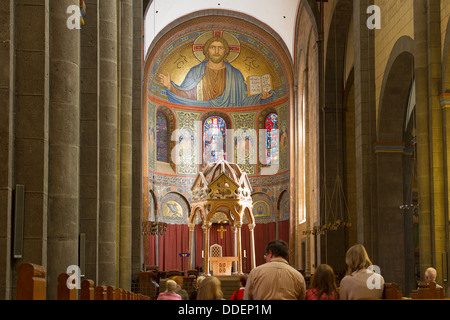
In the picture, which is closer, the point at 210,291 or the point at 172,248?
the point at 210,291

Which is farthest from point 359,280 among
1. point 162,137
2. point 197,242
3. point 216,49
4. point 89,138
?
point 216,49

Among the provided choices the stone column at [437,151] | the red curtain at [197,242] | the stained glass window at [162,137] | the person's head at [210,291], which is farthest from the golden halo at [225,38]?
the person's head at [210,291]

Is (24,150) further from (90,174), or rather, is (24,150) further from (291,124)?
(291,124)

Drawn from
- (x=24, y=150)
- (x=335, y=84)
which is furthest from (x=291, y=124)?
Result: (x=24, y=150)

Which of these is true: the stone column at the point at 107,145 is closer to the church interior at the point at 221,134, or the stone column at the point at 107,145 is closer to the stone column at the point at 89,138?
the church interior at the point at 221,134

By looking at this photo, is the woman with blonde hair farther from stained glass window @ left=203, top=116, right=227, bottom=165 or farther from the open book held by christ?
stained glass window @ left=203, top=116, right=227, bottom=165

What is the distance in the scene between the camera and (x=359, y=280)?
4.73 m

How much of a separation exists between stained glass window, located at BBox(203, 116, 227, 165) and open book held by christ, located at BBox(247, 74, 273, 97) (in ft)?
6.80

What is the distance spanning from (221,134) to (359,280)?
2756 centimetres

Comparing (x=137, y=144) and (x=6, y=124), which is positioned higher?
(x=137, y=144)

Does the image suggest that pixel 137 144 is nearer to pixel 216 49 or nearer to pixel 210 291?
pixel 216 49

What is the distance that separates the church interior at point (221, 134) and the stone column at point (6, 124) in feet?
0.06
